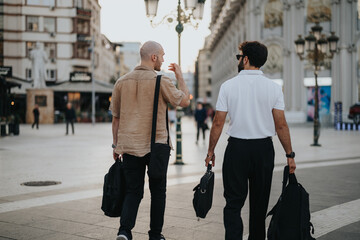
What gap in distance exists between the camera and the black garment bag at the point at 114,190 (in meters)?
4.36

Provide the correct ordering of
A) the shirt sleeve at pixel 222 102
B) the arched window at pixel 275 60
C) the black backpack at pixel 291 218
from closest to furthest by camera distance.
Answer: the black backpack at pixel 291 218
the shirt sleeve at pixel 222 102
the arched window at pixel 275 60

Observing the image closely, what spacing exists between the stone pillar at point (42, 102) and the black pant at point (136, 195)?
3995 centimetres

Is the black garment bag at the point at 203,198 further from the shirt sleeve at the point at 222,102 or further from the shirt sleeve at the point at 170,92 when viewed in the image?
the shirt sleeve at the point at 170,92

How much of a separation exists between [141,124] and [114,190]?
0.67 meters

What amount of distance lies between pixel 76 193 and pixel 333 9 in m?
37.0

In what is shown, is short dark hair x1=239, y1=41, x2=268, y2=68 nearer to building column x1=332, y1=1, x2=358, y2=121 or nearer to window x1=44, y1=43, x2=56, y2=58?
building column x1=332, y1=1, x2=358, y2=121

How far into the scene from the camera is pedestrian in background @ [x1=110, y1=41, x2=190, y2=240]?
14.0 feet

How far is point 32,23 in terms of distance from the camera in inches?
2242

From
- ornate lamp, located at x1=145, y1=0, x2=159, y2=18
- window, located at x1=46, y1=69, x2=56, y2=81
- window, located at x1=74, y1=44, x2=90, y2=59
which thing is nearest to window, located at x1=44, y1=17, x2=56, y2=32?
window, located at x1=74, y1=44, x2=90, y2=59

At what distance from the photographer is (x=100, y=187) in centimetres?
838

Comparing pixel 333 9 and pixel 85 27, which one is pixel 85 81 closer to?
pixel 85 27

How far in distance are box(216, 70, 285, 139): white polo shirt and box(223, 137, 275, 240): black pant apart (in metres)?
0.09

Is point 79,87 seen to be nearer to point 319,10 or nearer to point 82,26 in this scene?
point 82,26

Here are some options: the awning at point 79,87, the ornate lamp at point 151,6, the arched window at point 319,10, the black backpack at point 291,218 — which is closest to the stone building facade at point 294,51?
the arched window at point 319,10
